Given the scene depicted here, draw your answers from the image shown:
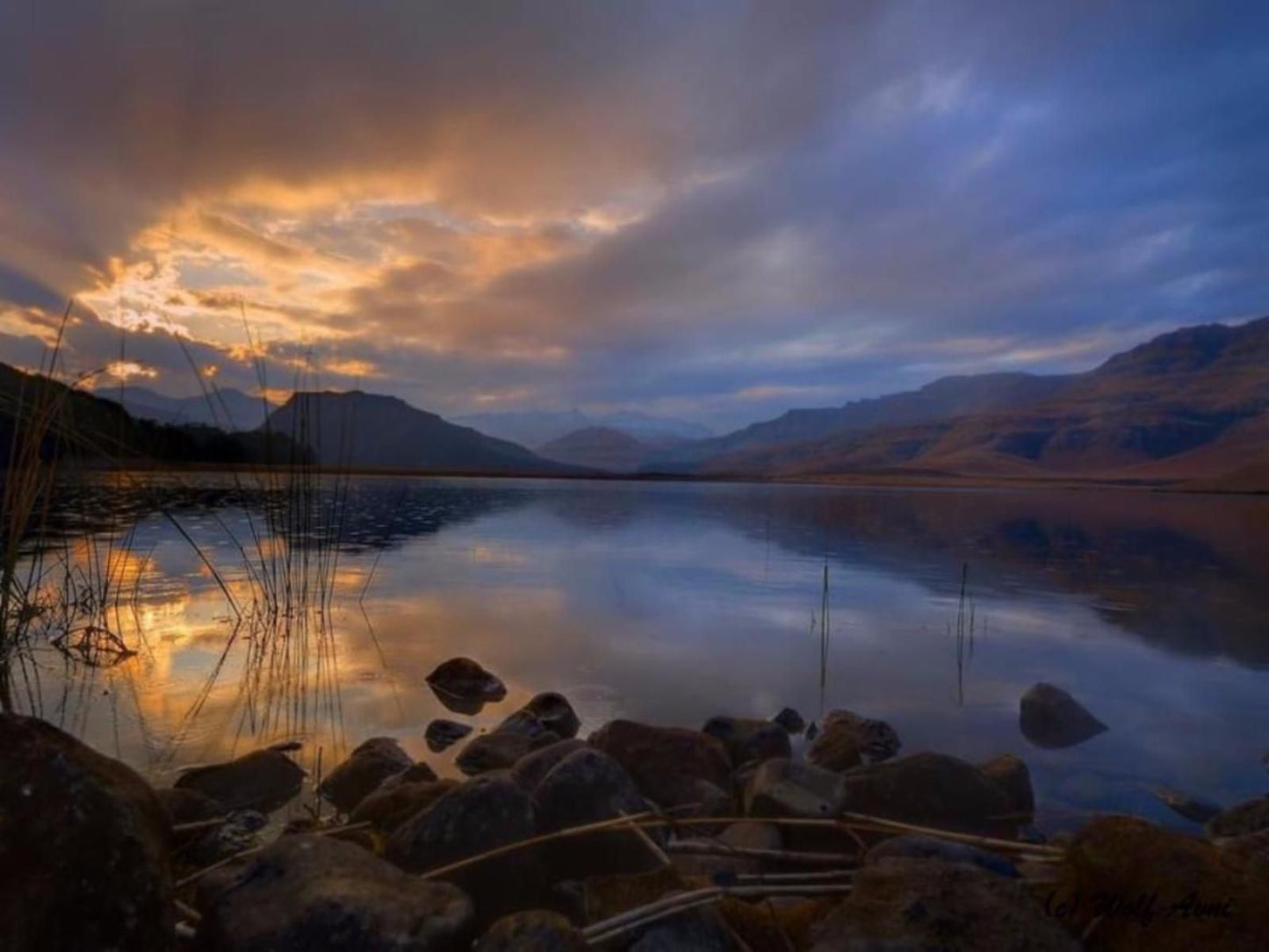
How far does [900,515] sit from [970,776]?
39.8 m

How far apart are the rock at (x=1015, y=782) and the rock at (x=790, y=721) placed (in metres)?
2.05

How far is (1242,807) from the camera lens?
554 centimetres

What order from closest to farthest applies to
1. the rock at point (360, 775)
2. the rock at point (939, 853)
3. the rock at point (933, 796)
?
1. the rock at point (939, 853)
2. the rock at point (933, 796)
3. the rock at point (360, 775)

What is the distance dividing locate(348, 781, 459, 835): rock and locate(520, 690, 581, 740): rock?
8.47 feet

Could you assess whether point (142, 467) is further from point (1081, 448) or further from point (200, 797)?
point (1081, 448)

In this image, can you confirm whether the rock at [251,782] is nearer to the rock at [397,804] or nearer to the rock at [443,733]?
the rock at [397,804]

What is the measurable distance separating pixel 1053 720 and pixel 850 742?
2691mm

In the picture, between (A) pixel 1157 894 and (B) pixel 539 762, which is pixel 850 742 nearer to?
(B) pixel 539 762

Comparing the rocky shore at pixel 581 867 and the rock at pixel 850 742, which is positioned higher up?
the rocky shore at pixel 581 867

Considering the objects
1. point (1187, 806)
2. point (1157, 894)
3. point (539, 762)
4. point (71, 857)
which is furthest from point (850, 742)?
point (71, 857)

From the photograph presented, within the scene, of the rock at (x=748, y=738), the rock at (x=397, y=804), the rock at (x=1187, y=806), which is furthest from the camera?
the rock at (x=748, y=738)

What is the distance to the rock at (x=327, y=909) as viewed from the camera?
265 centimetres

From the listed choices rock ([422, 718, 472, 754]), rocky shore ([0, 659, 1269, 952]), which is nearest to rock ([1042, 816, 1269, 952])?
rocky shore ([0, 659, 1269, 952])

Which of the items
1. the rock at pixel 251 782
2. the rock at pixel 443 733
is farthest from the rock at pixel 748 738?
the rock at pixel 251 782
